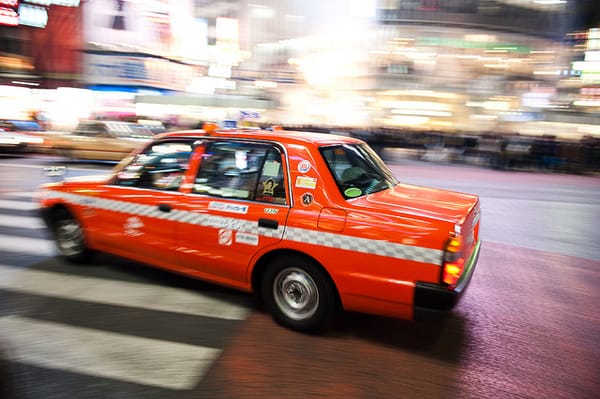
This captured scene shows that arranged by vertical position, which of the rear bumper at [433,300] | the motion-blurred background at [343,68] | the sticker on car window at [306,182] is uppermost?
the motion-blurred background at [343,68]

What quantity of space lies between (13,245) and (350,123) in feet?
151

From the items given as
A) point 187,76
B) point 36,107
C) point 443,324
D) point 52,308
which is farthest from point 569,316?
point 187,76

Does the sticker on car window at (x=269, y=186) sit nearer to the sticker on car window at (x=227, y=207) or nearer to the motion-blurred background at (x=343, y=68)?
the sticker on car window at (x=227, y=207)

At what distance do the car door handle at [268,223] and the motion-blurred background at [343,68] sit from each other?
21.6m

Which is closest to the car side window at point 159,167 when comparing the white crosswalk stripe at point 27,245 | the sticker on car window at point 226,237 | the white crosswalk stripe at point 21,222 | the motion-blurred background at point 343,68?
the sticker on car window at point 226,237

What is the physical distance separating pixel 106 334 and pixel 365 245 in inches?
84.0

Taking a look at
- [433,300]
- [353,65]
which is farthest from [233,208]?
[353,65]

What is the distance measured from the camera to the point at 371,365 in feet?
10.5

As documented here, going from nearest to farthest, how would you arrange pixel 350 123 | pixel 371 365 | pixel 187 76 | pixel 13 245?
pixel 371 365 → pixel 13 245 → pixel 187 76 → pixel 350 123

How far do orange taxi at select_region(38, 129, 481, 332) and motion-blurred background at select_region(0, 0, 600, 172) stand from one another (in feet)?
69.2

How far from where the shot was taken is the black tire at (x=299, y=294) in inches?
136

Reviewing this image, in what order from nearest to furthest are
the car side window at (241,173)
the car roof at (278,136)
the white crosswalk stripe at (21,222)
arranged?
the car side window at (241,173)
the car roof at (278,136)
the white crosswalk stripe at (21,222)

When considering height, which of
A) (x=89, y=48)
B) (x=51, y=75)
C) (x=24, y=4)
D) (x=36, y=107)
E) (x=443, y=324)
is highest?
(x=24, y=4)

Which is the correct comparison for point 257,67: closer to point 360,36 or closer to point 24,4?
point 360,36
